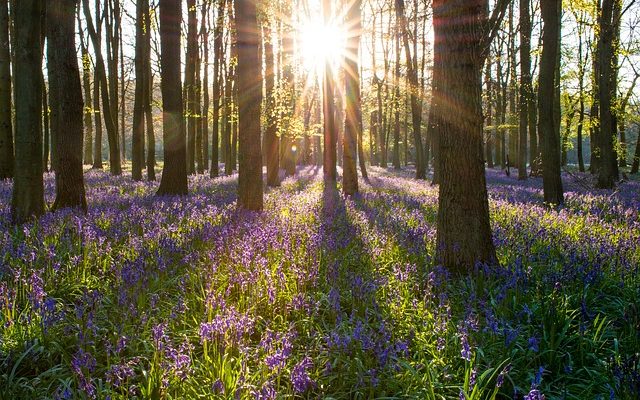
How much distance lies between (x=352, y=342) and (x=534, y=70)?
42.9m

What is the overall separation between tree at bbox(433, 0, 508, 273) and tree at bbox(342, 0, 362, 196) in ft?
31.7

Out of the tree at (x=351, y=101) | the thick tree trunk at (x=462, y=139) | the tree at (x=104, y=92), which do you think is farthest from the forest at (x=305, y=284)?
the tree at (x=104, y=92)

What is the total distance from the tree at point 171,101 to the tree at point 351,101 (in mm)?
5685

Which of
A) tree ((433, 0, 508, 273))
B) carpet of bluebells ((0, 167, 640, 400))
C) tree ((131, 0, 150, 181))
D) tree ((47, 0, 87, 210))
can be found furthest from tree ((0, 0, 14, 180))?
tree ((433, 0, 508, 273))

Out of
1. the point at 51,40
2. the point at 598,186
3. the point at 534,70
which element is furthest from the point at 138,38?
the point at 534,70

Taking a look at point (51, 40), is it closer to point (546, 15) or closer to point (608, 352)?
point (608, 352)

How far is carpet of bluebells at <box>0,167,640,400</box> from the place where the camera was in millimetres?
2922

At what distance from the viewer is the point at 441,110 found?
5.62m

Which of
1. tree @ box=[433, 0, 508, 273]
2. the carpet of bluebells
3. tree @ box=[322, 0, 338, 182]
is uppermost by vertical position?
tree @ box=[322, 0, 338, 182]

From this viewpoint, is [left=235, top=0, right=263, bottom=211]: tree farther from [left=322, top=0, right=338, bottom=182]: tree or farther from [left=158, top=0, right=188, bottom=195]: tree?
[left=322, top=0, right=338, bottom=182]: tree

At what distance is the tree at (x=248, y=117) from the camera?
9984 mm

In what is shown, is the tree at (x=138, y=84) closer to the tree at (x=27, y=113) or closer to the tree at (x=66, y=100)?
the tree at (x=66, y=100)

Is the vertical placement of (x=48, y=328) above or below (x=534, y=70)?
below

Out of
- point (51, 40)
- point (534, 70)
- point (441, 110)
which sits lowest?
point (441, 110)
